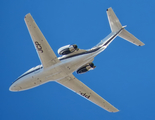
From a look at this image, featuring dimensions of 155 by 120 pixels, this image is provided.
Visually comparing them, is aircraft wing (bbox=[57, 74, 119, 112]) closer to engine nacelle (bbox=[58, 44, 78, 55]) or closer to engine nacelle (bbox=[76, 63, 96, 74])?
engine nacelle (bbox=[76, 63, 96, 74])

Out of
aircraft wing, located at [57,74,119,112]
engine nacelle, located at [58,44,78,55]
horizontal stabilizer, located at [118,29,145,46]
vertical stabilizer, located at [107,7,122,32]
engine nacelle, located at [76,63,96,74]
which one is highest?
vertical stabilizer, located at [107,7,122,32]

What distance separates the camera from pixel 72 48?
115ft

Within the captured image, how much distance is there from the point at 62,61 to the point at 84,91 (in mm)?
7539

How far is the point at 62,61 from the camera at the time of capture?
36.0 m

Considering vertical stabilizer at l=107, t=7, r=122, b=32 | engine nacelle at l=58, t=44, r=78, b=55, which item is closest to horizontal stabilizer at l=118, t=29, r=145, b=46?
vertical stabilizer at l=107, t=7, r=122, b=32

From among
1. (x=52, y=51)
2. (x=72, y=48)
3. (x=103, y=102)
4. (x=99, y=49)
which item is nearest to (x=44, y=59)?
(x=52, y=51)

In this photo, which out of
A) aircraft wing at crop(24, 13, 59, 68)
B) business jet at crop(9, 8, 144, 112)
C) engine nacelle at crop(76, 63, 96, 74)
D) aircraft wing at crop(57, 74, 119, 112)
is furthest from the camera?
aircraft wing at crop(57, 74, 119, 112)

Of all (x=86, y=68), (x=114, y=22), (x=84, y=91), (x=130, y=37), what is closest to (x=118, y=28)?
(x=114, y=22)

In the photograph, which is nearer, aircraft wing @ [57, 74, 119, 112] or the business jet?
the business jet

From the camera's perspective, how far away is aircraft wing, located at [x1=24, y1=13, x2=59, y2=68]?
108 ft

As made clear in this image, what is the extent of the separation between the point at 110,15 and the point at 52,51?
11708mm

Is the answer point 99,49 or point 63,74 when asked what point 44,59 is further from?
point 99,49

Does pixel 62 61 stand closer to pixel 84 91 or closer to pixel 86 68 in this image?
pixel 86 68

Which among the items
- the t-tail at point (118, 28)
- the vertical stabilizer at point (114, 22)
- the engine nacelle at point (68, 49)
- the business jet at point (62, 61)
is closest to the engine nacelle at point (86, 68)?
the business jet at point (62, 61)
